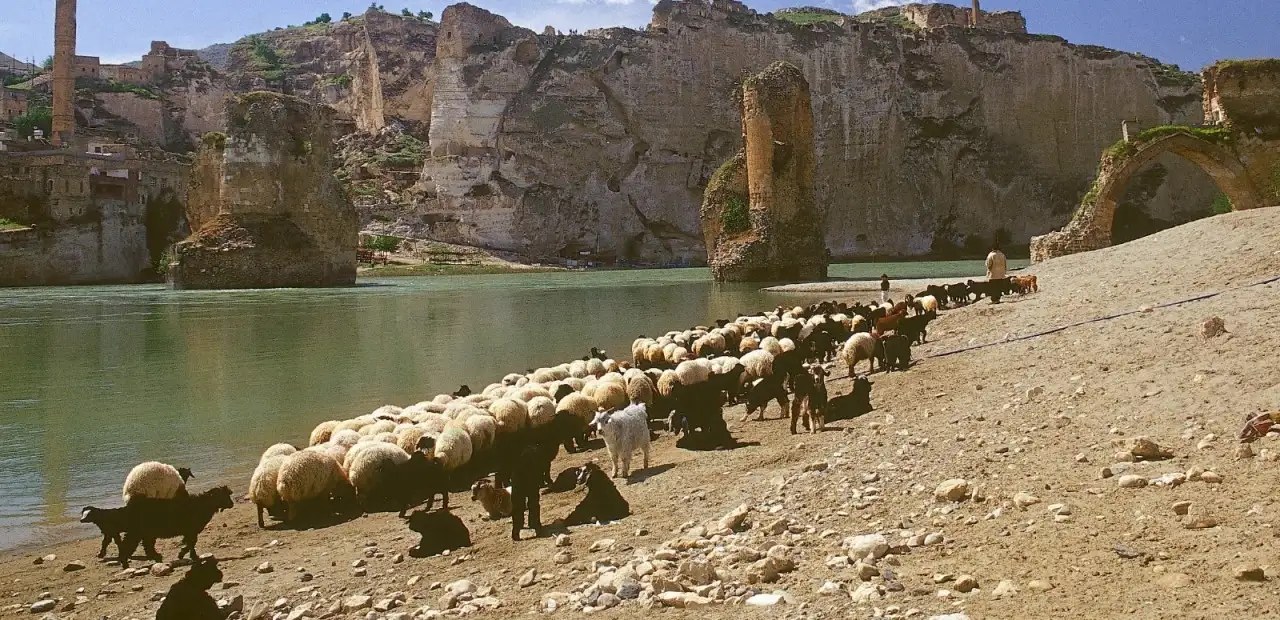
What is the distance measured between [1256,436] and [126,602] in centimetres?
727

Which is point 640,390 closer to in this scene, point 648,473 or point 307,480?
point 648,473

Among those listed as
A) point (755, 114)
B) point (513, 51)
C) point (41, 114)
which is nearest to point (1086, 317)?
point (755, 114)

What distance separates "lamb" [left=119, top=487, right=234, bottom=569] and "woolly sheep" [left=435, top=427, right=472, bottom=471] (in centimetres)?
228

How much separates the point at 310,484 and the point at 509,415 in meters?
2.65

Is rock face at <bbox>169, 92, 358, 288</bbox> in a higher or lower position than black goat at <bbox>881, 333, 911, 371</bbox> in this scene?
higher

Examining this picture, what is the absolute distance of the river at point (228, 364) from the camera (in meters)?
11.6

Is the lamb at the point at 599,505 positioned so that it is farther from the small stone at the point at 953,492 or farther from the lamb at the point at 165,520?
the lamb at the point at 165,520

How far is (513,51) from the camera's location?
89188 mm

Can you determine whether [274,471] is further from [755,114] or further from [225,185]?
[225,185]

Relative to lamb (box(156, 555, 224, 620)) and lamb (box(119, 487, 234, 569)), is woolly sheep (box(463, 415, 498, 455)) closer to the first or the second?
lamb (box(119, 487, 234, 569))

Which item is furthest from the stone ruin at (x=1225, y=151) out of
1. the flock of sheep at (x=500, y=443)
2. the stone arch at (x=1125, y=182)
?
the flock of sheep at (x=500, y=443)

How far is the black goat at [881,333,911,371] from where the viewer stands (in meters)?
13.4

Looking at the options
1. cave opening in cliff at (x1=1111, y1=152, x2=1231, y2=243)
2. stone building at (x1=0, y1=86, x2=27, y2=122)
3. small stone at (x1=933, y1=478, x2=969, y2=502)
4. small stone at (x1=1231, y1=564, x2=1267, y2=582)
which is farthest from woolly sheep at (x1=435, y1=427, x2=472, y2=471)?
stone building at (x1=0, y1=86, x2=27, y2=122)

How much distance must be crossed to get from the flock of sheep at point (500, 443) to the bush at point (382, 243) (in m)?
67.0
